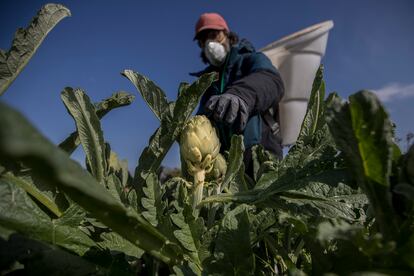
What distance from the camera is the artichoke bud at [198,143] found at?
555 millimetres

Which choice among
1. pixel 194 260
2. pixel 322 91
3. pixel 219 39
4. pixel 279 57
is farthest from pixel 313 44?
pixel 194 260

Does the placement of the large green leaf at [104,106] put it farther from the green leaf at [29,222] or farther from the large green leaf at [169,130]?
the green leaf at [29,222]

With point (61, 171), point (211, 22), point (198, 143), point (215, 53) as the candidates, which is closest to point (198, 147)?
point (198, 143)

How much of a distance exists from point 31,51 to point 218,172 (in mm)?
329

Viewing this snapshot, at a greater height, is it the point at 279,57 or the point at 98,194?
the point at 279,57

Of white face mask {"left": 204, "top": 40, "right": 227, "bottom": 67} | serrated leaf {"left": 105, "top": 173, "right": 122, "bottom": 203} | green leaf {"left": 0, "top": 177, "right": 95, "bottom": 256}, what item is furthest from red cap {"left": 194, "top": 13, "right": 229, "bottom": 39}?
green leaf {"left": 0, "top": 177, "right": 95, "bottom": 256}

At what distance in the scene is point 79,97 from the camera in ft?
1.76

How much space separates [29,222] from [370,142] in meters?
0.29

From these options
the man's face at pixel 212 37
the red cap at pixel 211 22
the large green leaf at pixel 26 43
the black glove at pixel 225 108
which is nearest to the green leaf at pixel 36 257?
the large green leaf at pixel 26 43

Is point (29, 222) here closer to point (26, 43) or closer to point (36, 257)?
point (36, 257)

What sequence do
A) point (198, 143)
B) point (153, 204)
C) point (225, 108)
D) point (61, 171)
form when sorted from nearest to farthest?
point (61, 171), point (153, 204), point (198, 143), point (225, 108)

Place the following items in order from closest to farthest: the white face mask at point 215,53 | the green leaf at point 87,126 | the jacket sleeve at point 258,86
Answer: the green leaf at point 87,126 → the jacket sleeve at point 258,86 → the white face mask at point 215,53

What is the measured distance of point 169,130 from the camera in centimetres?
58

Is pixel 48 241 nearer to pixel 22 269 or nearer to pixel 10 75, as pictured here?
pixel 22 269
